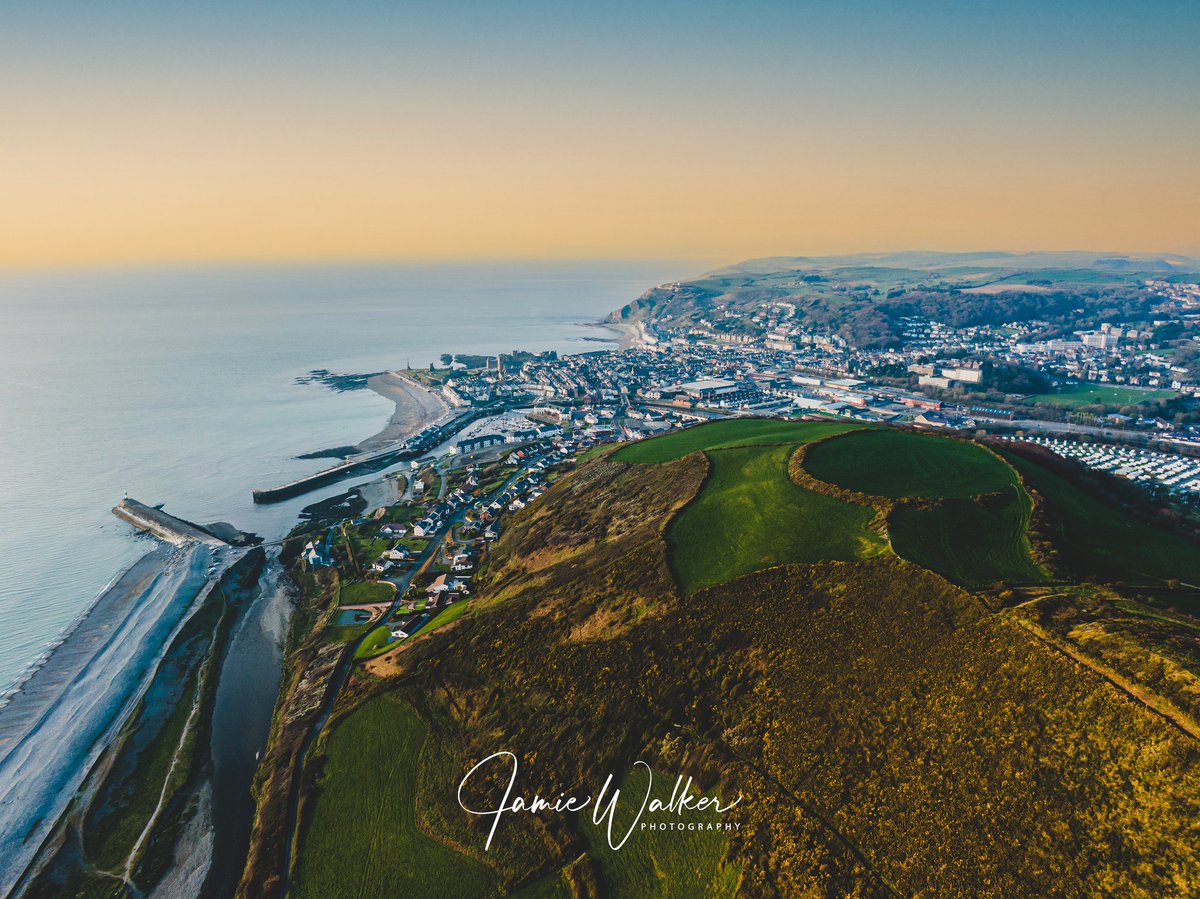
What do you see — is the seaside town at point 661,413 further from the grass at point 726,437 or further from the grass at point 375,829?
the grass at point 726,437

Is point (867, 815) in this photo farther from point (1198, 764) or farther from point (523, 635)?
point (523, 635)

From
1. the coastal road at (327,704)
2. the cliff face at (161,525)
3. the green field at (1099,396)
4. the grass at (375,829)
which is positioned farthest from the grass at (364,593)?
A: the green field at (1099,396)

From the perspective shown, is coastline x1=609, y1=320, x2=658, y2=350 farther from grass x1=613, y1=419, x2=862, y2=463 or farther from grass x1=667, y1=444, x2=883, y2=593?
grass x1=667, y1=444, x2=883, y2=593

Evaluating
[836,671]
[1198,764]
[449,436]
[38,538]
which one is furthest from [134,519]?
[1198,764]

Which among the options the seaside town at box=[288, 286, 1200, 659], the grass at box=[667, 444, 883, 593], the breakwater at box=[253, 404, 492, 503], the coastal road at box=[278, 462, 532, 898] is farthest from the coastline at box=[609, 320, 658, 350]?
the grass at box=[667, 444, 883, 593]

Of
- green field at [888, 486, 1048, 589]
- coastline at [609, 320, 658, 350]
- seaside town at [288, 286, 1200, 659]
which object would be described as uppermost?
green field at [888, 486, 1048, 589]

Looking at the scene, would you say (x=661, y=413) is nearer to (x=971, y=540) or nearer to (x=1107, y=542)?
(x=1107, y=542)
